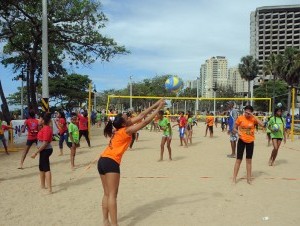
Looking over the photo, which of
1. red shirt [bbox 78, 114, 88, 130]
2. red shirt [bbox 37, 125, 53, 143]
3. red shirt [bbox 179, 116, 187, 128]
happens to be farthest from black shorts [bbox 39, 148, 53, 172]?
red shirt [bbox 179, 116, 187, 128]

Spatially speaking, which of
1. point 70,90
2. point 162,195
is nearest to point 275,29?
point 70,90

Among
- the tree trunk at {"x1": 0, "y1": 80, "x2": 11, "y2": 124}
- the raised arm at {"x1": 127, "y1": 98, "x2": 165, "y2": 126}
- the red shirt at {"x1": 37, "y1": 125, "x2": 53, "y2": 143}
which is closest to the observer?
the raised arm at {"x1": 127, "y1": 98, "x2": 165, "y2": 126}

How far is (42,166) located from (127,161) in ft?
14.7

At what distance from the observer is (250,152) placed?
7.97m

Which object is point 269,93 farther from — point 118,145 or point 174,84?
point 118,145

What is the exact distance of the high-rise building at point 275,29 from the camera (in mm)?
118250

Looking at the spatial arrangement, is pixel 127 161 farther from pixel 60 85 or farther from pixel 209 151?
pixel 60 85

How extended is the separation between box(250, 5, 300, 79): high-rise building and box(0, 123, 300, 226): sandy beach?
113171mm

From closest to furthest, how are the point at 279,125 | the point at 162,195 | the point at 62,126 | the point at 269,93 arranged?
the point at 162,195
the point at 279,125
the point at 62,126
the point at 269,93

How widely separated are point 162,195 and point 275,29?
12235 cm

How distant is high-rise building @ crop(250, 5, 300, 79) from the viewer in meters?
118

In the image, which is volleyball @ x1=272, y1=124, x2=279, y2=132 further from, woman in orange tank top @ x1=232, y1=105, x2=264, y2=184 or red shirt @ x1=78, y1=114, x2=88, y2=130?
red shirt @ x1=78, y1=114, x2=88, y2=130

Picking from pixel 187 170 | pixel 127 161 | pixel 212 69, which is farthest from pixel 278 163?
pixel 212 69

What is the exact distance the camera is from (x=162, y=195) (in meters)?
6.91
